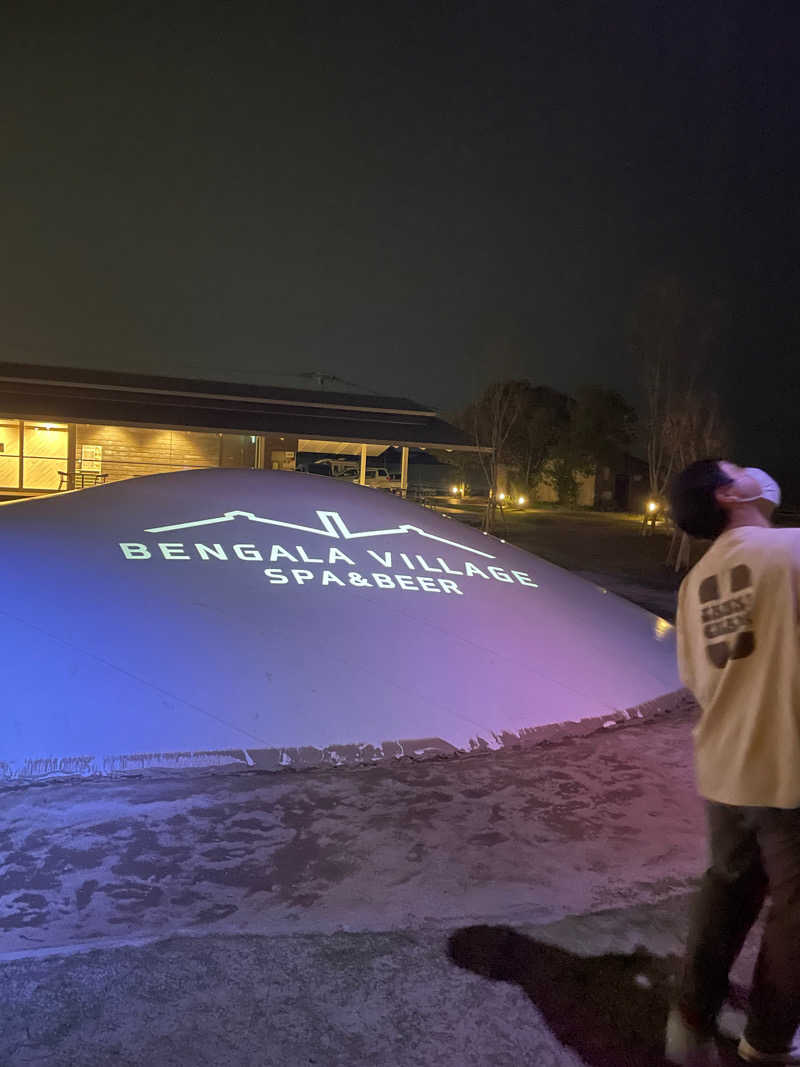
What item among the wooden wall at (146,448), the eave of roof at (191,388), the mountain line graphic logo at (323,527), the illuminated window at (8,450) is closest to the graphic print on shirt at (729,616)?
the mountain line graphic logo at (323,527)

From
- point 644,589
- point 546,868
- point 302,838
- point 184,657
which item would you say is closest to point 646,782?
point 546,868

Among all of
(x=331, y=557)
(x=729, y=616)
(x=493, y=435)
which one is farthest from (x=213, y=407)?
(x=729, y=616)

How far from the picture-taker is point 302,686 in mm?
5242

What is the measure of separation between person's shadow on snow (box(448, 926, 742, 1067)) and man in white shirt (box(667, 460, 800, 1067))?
0.16m

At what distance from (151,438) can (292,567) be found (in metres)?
19.4

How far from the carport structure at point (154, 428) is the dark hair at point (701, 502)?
2110 centimetres

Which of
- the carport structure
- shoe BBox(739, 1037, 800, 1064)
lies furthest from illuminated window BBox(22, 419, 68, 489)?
shoe BBox(739, 1037, 800, 1064)

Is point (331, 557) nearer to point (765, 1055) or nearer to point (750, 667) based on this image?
point (750, 667)

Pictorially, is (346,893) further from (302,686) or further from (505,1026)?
(302,686)

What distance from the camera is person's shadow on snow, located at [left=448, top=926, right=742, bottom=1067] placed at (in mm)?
2430

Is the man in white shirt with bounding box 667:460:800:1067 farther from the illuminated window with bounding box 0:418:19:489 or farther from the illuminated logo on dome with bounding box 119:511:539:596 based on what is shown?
the illuminated window with bounding box 0:418:19:489

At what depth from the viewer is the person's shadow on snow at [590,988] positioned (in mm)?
2430

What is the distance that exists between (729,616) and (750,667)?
143 millimetres

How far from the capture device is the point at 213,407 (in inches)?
1019
